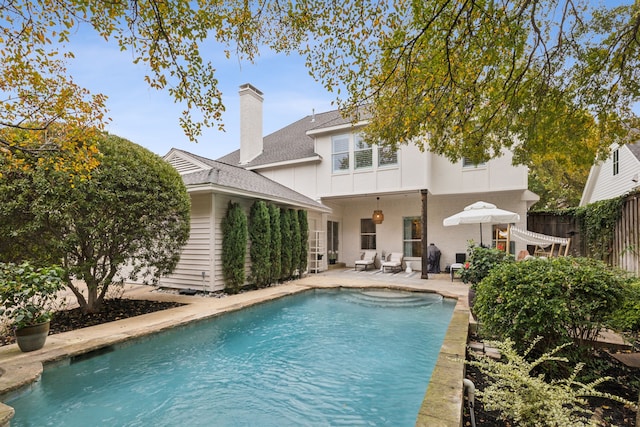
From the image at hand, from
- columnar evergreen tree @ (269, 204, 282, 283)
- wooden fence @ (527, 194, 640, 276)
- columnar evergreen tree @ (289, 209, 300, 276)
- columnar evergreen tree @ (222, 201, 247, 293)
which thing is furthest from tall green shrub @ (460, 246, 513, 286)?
columnar evergreen tree @ (289, 209, 300, 276)

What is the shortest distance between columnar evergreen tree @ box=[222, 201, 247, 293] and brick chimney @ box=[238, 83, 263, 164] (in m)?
7.03

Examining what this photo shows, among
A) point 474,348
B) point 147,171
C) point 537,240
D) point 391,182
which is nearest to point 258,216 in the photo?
point 147,171

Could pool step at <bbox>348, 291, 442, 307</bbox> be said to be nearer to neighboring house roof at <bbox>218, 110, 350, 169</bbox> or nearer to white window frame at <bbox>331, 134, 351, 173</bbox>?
white window frame at <bbox>331, 134, 351, 173</bbox>

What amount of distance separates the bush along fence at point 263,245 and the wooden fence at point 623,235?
7992 mm

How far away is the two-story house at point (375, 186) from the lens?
36.8 feet

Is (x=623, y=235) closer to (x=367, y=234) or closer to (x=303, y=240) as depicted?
(x=367, y=234)

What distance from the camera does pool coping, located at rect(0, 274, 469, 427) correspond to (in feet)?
7.46

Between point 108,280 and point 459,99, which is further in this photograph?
point 108,280

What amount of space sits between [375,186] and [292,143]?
5.55 metres

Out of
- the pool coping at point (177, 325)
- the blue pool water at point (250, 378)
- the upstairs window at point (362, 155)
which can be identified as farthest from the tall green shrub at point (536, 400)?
the upstairs window at point (362, 155)

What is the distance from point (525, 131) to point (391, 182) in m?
6.63

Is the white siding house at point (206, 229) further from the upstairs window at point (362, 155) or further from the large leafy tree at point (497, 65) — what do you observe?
the upstairs window at point (362, 155)

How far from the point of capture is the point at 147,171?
5.81m

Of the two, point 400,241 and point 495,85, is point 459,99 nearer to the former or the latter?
point 495,85
